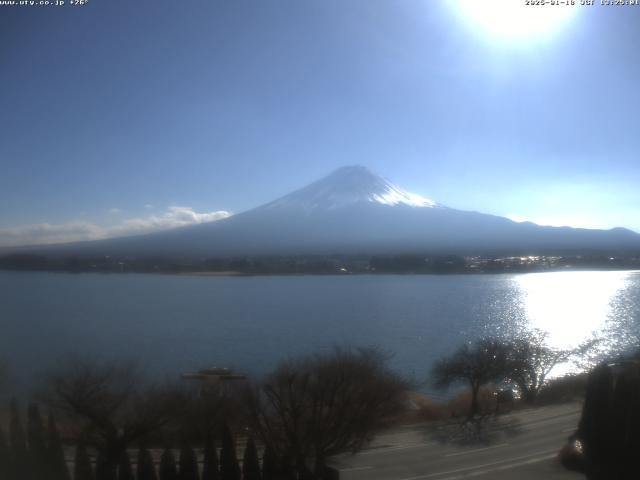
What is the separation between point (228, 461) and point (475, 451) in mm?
1677

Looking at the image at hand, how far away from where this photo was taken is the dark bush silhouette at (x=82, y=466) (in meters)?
3.46

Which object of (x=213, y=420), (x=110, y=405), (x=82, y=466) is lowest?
(x=82, y=466)

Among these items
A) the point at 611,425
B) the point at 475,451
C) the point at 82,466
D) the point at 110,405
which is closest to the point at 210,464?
the point at 82,466

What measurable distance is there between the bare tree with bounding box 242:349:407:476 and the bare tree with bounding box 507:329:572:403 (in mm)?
1424

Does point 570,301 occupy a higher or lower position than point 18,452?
higher

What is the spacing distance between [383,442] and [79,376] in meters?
2.34

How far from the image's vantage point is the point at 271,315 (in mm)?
7695

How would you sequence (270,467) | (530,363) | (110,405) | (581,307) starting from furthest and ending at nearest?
1. (581,307)
2. (530,363)
3. (110,405)
4. (270,467)

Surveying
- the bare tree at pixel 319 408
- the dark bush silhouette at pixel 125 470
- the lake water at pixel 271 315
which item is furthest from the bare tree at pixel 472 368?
the dark bush silhouette at pixel 125 470

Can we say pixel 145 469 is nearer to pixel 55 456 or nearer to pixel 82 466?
pixel 82 466

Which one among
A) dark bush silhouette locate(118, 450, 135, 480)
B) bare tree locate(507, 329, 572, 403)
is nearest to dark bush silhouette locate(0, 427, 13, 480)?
dark bush silhouette locate(118, 450, 135, 480)

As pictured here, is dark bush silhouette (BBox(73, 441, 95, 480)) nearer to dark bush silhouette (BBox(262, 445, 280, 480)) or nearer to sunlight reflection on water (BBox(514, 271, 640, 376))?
dark bush silhouette (BBox(262, 445, 280, 480))

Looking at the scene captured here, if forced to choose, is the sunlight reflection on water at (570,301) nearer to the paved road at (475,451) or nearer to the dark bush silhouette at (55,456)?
the paved road at (475,451)

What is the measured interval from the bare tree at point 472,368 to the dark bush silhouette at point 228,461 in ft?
7.80
